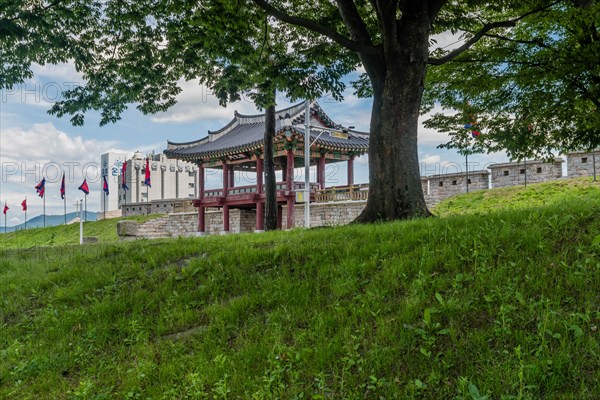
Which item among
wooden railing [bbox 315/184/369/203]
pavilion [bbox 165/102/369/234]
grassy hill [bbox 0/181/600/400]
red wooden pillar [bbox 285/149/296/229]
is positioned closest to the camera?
grassy hill [bbox 0/181/600/400]

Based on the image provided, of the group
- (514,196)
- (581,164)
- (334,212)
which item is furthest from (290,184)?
(581,164)

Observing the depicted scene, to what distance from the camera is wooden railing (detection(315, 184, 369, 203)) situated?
928 inches

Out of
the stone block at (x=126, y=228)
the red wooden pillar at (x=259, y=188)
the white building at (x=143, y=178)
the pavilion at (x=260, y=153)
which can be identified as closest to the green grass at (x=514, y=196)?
the pavilion at (x=260, y=153)

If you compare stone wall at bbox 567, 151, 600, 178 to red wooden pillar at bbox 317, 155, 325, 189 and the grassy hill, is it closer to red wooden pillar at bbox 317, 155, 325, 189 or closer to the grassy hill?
red wooden pillar at bbox 317, 155, 325, 189

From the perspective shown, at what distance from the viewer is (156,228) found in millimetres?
35031

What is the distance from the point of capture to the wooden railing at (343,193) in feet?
77.4

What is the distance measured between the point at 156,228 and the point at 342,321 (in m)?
33.4

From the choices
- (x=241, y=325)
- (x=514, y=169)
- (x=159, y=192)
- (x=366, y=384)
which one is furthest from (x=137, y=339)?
(x=159, y=192)

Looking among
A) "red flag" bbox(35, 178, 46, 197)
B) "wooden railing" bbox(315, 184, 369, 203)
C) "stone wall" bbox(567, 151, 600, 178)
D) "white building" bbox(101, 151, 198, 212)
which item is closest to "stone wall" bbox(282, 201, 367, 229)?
"wooden railing" bbox(315, 184, 369, 203)

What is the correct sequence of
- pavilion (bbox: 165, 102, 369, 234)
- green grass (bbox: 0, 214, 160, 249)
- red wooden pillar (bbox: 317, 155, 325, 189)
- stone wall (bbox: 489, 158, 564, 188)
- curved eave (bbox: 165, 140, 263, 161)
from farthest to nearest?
green grass (bbox: 0, 214, 160, 249) < red wooden pillar (bbox: 317, 155, 325, 189) < curved eave (bbox: 165, 140, 263, 161) < pavilion (bbox: 165, 102, 369, 234) < stone wall (bbox: 489, 158, 564, 188)

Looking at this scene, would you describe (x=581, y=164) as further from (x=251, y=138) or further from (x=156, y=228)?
(x=156, y=228)

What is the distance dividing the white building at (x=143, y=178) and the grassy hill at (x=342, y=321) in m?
62.2

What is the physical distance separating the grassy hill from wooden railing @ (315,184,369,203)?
17415 mm

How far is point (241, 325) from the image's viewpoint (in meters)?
4.24
